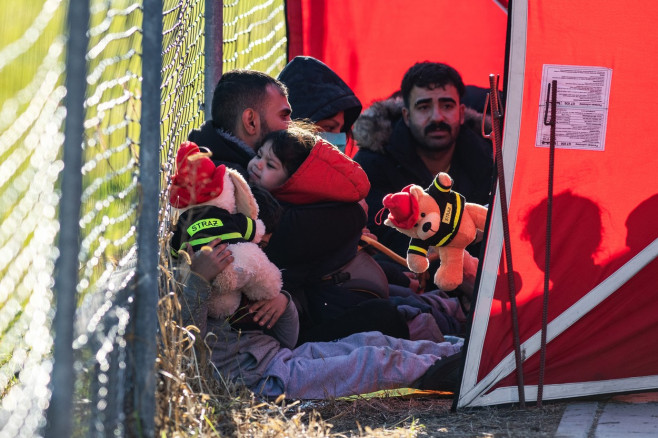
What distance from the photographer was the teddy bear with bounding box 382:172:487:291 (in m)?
3.92

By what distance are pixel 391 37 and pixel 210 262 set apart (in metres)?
3.80

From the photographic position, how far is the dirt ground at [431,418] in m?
3.21

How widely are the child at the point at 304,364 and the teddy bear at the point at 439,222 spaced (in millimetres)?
383

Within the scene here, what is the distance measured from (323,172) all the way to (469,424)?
4.10 feet

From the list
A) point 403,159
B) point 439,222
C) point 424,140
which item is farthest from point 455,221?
point 424,140

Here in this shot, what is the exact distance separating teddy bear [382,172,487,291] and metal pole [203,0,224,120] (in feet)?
4.59

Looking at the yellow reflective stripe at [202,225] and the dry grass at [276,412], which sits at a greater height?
the yellow reflective stripe at [202,225]

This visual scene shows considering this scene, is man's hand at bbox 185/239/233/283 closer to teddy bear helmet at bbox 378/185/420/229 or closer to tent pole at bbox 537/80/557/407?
teddy bear helmet at bbox 378/185/420/229

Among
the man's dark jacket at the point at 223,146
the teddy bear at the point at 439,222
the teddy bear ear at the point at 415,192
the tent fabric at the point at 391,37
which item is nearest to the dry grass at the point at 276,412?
the teddy bear at the point at 439,222

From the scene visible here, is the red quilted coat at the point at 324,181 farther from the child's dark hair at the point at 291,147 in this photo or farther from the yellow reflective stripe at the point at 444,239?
the yellow reflective stripe at the point at 444,239

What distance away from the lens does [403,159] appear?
19.2 feet

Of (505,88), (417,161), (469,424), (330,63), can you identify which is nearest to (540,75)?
(505,88)

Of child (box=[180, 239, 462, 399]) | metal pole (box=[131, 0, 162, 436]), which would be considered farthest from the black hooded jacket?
metal pole (box=[131, 0, 162, 436])

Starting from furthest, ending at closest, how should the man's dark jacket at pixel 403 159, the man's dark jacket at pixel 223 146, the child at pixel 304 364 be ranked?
the man's dark jacket at pixel 403 159 → the man's dark jacket at pixel 223 146 → the child at pixel 304 364
